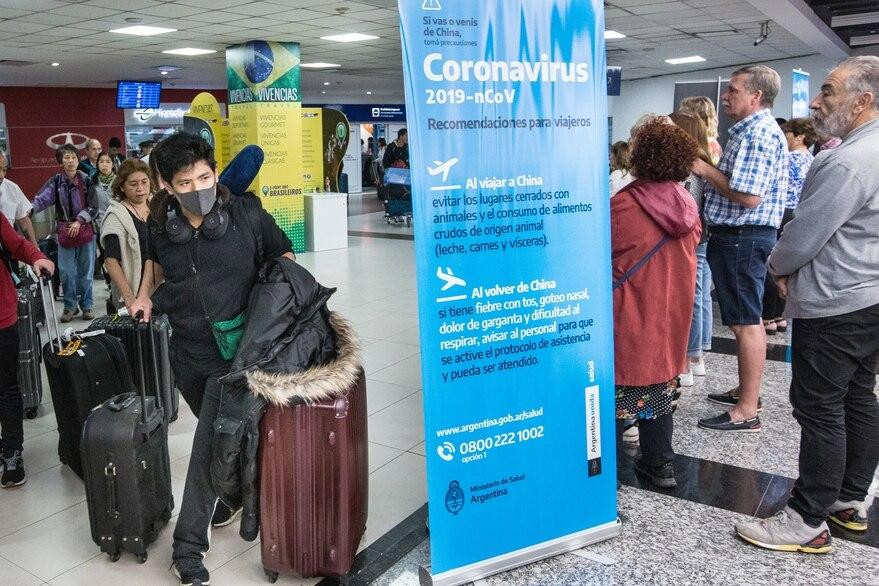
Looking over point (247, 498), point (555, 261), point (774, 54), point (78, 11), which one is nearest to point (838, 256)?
point (555, 261)

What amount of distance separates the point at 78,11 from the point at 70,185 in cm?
261

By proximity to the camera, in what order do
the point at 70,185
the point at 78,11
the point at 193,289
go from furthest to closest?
the point at 78,11
the point at 70,185
the point at 193,289

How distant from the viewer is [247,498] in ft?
6.75

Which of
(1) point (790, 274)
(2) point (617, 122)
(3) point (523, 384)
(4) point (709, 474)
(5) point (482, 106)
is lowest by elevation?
(4) point (709, 474)

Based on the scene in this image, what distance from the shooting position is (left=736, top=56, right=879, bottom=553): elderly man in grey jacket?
211cm

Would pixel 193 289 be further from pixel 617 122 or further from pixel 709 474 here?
pixel 617 122

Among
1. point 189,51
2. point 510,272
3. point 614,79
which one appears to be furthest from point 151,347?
point 614,79

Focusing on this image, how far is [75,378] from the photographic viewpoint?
9.52 ft

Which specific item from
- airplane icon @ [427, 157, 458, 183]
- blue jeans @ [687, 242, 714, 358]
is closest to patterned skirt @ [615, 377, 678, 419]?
airplane icon @ [427, 157, 458, 183]

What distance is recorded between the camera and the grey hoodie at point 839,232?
206 centimetres

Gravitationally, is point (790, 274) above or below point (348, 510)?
above

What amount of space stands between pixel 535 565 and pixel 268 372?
1067 mm

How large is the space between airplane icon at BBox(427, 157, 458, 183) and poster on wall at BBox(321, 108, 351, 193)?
10416 mm

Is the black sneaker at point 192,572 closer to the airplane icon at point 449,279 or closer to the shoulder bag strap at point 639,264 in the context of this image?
the airplane icon at point 449,279
